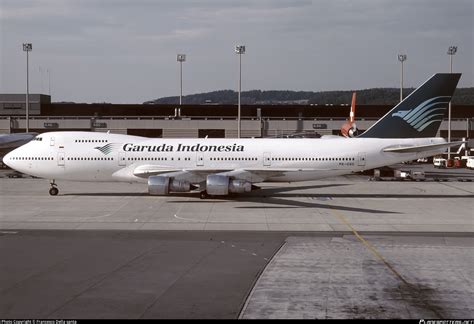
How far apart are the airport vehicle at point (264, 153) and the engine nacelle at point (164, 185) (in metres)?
2.96

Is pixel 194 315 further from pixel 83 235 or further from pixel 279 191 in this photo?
pixel 279 191

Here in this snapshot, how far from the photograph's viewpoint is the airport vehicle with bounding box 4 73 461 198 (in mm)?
41312

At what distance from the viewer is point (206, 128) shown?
80562 mm

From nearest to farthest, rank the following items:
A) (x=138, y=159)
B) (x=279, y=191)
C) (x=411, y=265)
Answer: (x=411, y=265) < (x=138, y=159) < (x=279, y=191)

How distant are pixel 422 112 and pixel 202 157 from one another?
1620 cm

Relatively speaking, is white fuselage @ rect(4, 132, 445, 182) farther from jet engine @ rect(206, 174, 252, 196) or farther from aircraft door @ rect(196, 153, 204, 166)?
jet engine @ rect(206, 174, 252, 196)

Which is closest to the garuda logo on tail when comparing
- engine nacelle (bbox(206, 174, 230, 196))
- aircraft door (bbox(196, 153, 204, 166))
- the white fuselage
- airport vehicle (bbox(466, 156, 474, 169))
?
the white fuselage

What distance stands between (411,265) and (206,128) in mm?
61177

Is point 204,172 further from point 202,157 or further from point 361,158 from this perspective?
point 361,158

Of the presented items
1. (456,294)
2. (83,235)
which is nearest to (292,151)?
(83,235)

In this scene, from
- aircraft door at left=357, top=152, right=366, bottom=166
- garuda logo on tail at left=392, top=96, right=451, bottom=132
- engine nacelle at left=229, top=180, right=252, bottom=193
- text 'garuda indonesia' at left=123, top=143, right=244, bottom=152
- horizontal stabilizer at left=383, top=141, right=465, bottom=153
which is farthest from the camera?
text 'garuda indonesia' at left=123, top=143, right=244, bottom=152

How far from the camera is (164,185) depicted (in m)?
37.4

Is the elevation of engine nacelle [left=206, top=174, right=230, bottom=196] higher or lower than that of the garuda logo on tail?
lower

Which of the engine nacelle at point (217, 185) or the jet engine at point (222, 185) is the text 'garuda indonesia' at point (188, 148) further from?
the engine nacelle at point (217, 185)
